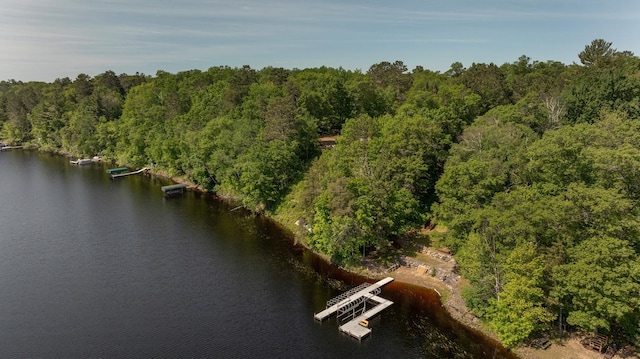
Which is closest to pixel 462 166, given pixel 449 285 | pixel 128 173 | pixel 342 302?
pixel 449 285

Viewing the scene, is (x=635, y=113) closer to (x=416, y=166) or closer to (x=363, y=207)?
(x=416, y=166)

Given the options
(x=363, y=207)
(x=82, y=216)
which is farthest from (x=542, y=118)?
(x=82, y=216)

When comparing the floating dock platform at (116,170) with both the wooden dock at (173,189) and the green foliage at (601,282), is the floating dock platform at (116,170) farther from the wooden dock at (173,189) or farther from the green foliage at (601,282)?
the green foliage at (601,282)

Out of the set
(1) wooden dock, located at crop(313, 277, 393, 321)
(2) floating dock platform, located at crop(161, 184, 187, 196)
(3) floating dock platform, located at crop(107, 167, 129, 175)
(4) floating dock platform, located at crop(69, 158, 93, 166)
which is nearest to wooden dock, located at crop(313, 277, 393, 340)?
(1) wooden dock, located at crop(313, 277, 393, 321)

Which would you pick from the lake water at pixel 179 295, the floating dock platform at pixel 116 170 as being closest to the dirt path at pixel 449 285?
the lake water at pixel 179 295

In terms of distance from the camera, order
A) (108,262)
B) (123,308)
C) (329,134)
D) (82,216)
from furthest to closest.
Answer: (329,134), (82,216), (108,262), (123,308)

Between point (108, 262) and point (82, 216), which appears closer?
point (108, 262)

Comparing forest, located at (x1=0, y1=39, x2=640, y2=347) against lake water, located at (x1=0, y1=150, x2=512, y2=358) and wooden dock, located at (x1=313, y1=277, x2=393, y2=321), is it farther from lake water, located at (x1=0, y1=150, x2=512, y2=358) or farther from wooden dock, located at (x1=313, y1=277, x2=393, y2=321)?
wooden dock, located at (x1=313, y1=277, x2=393, y2=321)
